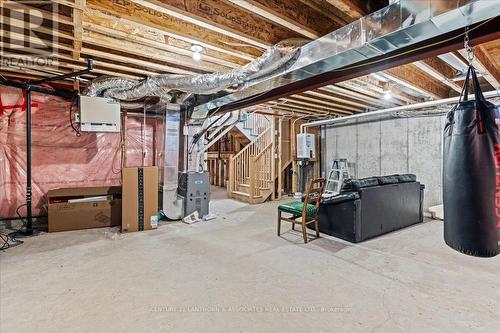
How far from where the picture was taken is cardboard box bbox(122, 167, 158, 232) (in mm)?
3727

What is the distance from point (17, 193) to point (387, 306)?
16.3ft

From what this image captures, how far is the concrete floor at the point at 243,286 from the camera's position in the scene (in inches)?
67.8

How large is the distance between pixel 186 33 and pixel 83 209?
123 inches

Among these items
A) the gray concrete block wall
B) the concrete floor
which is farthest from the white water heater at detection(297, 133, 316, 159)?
the concrete floor

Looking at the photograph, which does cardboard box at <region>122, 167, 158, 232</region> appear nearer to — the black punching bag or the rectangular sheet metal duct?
the rectangular sheet metal duct

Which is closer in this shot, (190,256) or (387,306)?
(387,306)

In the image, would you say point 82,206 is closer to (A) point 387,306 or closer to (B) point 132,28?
(B) point 132,28

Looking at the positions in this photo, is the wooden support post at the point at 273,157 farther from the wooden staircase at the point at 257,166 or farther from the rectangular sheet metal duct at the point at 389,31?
the rectangular sheet metal duct at the point at 389,31

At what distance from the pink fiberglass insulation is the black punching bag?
4826 millimetres

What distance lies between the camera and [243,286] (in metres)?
2.19

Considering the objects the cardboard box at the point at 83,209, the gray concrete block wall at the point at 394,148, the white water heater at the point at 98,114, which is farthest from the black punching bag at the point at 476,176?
the gray concrete block wall at the point at 394,148

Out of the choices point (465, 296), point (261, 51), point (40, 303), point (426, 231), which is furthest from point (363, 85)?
point (40, 303)

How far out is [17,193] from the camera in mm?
3807

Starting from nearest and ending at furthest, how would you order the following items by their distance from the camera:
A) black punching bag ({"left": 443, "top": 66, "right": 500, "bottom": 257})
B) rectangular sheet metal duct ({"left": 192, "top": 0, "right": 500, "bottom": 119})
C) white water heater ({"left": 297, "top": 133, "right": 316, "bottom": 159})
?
1. black punching bag ({"left": 443, "top": 66, "right": 500, "bottom": 257})
2. rectangular sheet metal duct ({"left": 192, "top": 0, "right": 500, "bottom": 119})
3. white water heater ({"left": 297, "top": 133, "right": 316, "bottom": 159})
